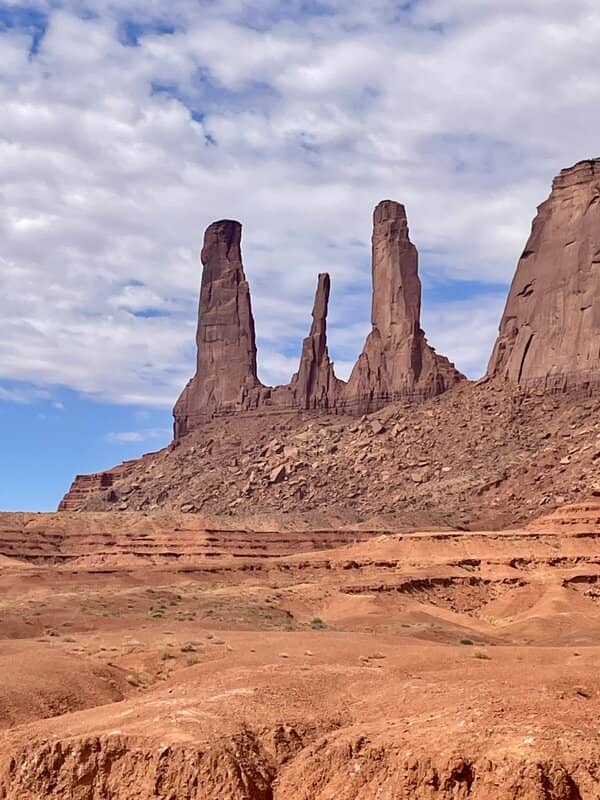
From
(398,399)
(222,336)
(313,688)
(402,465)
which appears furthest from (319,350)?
(313,688)

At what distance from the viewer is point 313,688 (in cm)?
1730

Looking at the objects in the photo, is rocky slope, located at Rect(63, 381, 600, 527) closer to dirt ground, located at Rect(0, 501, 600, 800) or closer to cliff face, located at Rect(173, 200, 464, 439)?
cliff face, located at Rect(173, 200, 464, 439)

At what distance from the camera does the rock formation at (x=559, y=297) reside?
89.8 meters

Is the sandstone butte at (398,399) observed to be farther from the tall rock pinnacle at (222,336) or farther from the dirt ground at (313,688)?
the dirt ground at (313,688)

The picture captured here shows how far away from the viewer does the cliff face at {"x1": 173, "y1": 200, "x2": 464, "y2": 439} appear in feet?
333

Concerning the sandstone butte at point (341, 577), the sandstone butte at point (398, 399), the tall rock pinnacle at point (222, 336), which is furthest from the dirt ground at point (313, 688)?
the tall rock pinnacle at point (222, 336)

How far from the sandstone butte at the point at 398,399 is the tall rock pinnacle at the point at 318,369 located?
129 mm

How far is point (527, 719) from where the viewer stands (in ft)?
43.4

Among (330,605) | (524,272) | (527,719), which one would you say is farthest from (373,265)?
(527,719)

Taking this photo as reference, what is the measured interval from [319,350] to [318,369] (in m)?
2.32

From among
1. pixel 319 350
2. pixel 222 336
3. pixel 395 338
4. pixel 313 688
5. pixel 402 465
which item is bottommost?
pixel 313 688

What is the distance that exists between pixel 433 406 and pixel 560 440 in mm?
15142

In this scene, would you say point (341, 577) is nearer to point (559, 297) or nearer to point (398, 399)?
point (559, 297)

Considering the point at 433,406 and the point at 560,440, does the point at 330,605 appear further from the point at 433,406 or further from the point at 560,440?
the point at 433,406
